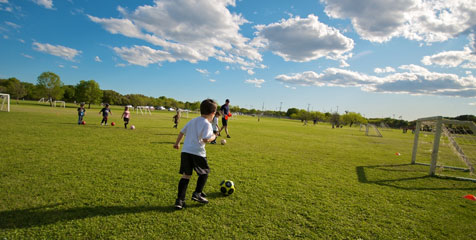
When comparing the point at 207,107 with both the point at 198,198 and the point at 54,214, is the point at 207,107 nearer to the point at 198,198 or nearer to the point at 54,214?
the point at 198,198

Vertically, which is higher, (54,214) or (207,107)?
(207,107)

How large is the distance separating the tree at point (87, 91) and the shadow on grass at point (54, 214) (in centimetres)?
7583

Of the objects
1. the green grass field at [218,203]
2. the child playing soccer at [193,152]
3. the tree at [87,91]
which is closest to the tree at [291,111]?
the tree at [87,91]

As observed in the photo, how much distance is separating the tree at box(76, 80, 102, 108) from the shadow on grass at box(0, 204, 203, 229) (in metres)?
75.8

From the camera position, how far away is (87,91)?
65312 millimetres

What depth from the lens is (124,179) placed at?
4844 millimetres

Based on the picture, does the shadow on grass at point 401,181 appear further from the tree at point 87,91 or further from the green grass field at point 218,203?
the tree at point 87,91

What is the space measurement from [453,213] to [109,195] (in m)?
6.79

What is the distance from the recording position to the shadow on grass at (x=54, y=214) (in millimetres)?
2924

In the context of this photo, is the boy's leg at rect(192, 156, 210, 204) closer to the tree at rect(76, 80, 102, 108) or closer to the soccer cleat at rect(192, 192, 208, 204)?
the soccer cleat at rect(192, 192, 208, 204)

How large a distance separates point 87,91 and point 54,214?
252 feet

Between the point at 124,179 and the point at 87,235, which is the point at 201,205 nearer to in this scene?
the point at 87,235

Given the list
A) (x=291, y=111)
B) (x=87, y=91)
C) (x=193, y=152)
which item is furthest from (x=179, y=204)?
(x=291, y=111)

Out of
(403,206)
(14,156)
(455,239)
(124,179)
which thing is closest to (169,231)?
(124,179)
